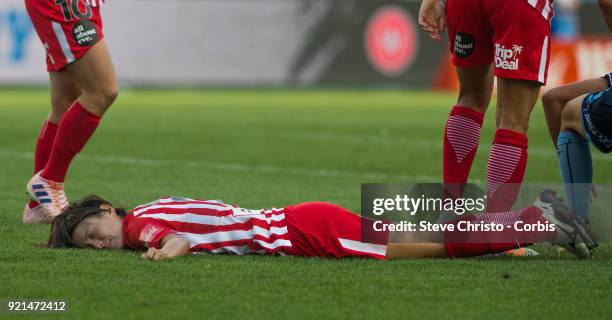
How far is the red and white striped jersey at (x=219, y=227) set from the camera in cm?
423

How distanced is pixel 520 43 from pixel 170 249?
161 centimetres

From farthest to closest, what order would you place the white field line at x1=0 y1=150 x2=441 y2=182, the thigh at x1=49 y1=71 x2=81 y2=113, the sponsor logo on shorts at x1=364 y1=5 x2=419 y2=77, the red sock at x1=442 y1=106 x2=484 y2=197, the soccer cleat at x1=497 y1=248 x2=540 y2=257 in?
the sponsor logo on shorts at x1=364 y1=5 x2=419 y2=77 < the white field line at x1=0 y1=150 x2=441 y2=182 < the thigh at x1=49 y1=71 x2=81 y2=113 < the red sock at x1=442 y1=106 x2=484 y2=197 < the soccer cleat at x1=497 y1=248 x2=540 y2=257

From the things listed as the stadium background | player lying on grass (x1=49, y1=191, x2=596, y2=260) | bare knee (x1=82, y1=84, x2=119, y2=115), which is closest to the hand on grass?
player lying on grass (x1=49, y1=191, x2=596, y2=260)

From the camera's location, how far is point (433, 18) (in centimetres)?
462

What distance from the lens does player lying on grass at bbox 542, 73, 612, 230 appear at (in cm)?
432

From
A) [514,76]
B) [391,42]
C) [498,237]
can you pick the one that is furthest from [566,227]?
[391,42]

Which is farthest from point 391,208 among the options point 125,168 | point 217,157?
point 217,157

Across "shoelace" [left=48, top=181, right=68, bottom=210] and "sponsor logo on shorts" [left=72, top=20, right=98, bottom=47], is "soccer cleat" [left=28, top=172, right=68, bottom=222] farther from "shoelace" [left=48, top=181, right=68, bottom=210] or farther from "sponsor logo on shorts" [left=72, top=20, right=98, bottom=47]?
"sponsor logo on shorts" [left=72, top=20, right=98, bottom=47]

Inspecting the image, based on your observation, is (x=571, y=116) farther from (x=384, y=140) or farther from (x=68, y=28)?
(x=384, y=140)

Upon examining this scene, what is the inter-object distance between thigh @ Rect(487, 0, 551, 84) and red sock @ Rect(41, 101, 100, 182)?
207cm

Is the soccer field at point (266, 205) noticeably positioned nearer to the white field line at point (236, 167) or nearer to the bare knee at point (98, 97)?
the white field line at point (236, 167)

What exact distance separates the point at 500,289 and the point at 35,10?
9.64 ft

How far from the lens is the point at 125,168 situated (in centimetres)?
763

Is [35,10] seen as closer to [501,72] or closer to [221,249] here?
[221,249]
